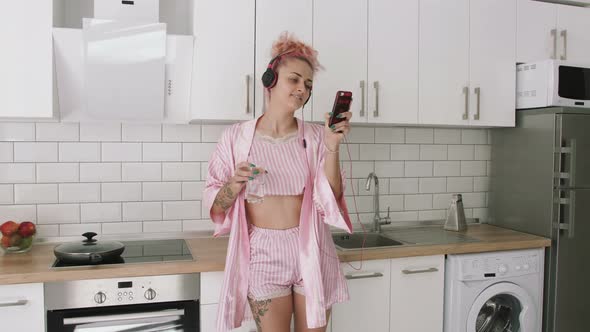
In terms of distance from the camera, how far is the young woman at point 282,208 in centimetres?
193

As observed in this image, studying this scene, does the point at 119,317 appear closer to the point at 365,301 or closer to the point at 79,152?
the point at 79,152

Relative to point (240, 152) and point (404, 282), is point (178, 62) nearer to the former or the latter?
point (240, 152)

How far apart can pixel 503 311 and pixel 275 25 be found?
1.98 m

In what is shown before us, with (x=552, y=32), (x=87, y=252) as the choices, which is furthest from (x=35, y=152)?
(x=552, y=32)

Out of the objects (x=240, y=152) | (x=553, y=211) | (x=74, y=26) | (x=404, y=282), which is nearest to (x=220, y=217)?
(x=240, y=152)

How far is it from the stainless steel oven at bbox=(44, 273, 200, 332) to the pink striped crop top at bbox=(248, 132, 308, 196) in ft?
1.82

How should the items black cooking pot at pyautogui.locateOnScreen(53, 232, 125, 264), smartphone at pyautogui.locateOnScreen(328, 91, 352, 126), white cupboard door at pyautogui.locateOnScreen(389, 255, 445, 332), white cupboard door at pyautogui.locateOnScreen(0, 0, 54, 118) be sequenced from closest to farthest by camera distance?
smartphone at pyautogui.locateOnScreen(328, 91, 352, 126), black cooking pot at pyautogui.locateOnScreen(53, 232, 125, 264), white cupboard door at pyautogui.locateOnScreen(0, 0, 54, 118), white cupboard door at pyautogui.locateOnScreen(389, 255, 445, 332)

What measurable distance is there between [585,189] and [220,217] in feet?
6.71

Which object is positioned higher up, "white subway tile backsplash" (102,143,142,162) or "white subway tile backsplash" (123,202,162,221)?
"white subway tile backsplash" (102,143,142,162)

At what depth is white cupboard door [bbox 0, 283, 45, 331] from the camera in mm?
1998

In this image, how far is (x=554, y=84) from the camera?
2.84m

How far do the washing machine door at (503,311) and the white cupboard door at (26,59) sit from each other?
2256mm

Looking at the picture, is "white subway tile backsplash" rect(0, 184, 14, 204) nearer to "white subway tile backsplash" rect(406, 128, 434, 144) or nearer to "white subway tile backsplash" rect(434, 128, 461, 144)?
"white subway tile backsplash" rect(406, 128, 434, 144)

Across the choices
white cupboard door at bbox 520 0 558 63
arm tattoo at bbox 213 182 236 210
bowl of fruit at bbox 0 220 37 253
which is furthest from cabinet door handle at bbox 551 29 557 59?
bowl of fruit at bbox 0 220 37 253
